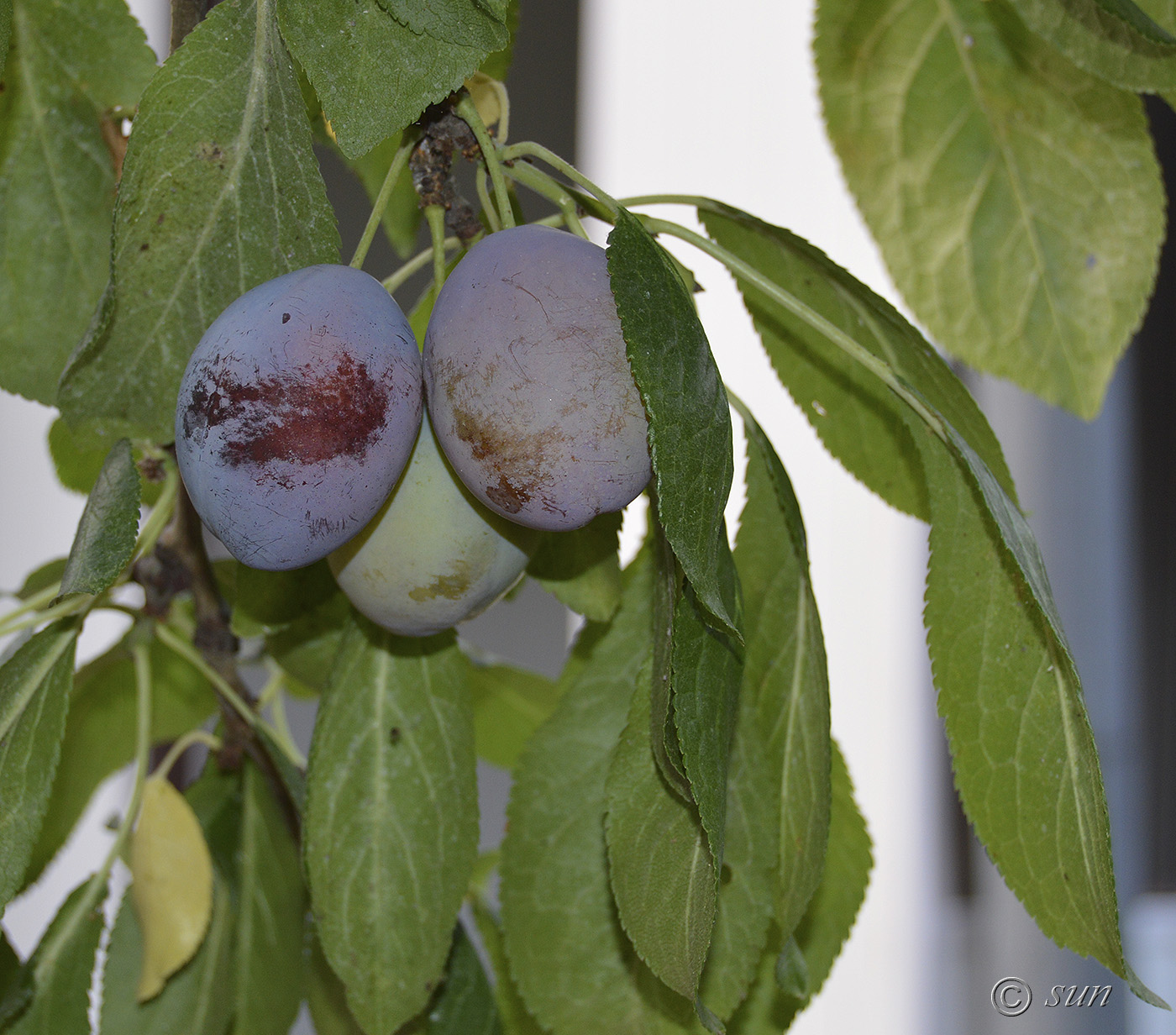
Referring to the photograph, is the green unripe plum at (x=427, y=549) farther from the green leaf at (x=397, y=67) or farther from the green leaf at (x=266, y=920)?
the green leaf at (x=266, y=920)

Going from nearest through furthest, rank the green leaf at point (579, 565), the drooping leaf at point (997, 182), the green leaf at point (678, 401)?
the green leaf at point (678, 401) < the green leaf at point (579, 565) < the drooping leaf at point (997, 182)

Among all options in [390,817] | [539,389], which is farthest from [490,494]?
[390,817]

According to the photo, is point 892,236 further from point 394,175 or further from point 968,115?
point 394,175

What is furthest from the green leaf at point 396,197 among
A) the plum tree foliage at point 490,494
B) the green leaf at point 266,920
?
the green leaf at point 266,920

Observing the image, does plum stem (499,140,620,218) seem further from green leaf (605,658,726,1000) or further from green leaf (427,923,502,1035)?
green leaf (427,923,502,1035)

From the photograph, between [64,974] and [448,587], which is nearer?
[448,587]

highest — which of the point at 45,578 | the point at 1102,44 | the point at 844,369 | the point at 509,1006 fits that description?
the point at 1102,44

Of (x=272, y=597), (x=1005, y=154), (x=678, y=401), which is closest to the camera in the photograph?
(x=678, y=401)

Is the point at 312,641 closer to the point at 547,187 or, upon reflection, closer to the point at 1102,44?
the point at 547,187
